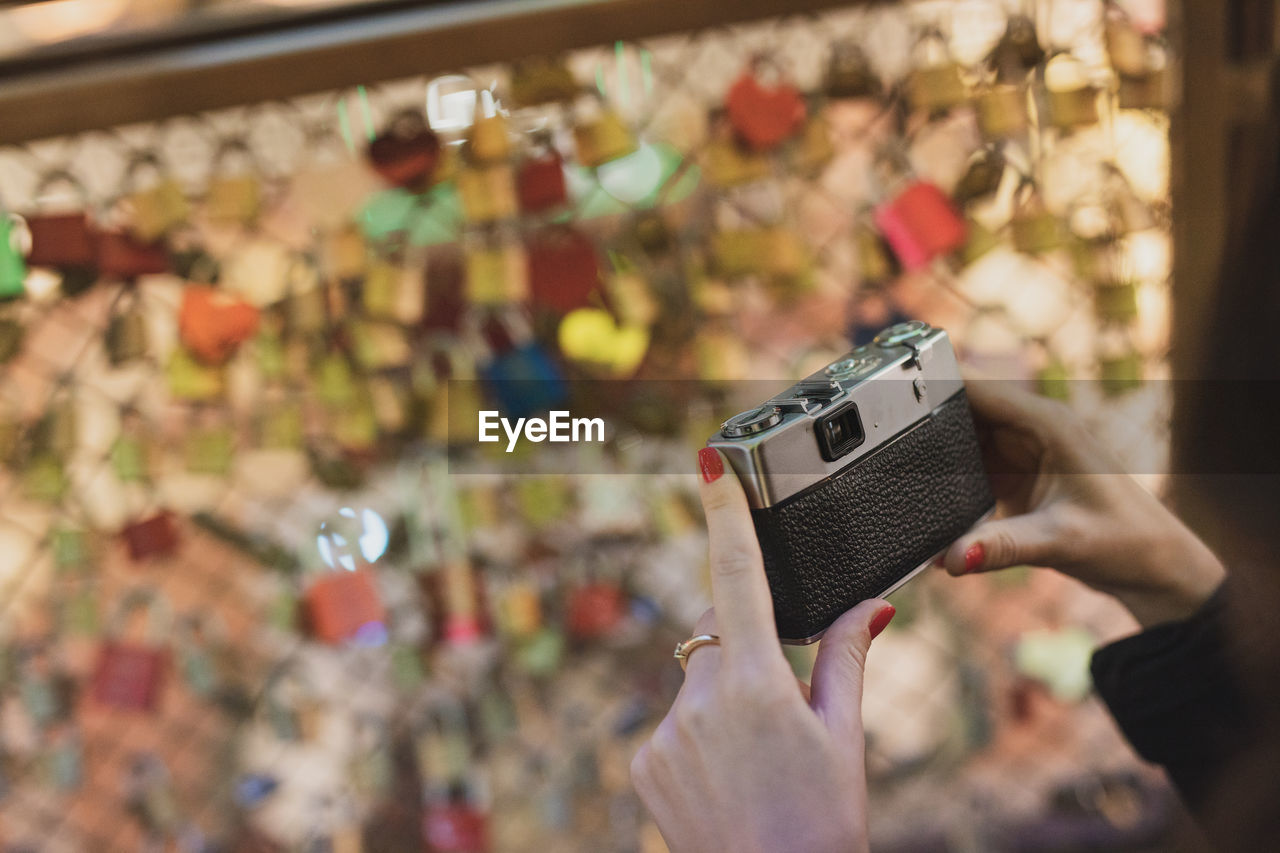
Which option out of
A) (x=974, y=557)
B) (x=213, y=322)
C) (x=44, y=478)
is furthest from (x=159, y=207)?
(x=974, y=557)

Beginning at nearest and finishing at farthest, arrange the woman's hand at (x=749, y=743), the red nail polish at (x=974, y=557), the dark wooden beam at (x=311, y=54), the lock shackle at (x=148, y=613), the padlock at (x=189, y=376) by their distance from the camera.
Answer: the woman's hand at (x=749, y=743), the red nail polish at (x=974, y=557), the dark wooden beam at (x=311, y=54), the padlock at (x=189, y=376), the lock shackle at (x=148, y=613)

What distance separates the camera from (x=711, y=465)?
15.3 inches

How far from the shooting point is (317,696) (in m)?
1.00

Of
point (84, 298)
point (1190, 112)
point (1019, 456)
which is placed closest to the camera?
point (1019, 456)

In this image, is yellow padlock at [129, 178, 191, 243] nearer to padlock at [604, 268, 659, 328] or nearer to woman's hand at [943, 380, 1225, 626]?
padlock at [604, 268, 659, 328]

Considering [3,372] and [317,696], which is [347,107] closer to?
[3,372]

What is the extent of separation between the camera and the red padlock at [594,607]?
0.95 meters

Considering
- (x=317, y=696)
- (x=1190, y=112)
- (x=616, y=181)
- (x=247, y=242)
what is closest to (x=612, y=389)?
(x=616, y=181)

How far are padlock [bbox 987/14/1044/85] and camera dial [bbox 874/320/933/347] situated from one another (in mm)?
510

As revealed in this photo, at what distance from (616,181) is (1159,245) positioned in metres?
0.64

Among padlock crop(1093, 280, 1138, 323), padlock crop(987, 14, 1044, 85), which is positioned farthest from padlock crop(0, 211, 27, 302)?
padlock crop(1093, 280, 1138, 323)

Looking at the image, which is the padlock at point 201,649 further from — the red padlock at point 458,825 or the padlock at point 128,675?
the red padlock at point 458,825

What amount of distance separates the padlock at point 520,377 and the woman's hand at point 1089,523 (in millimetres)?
432

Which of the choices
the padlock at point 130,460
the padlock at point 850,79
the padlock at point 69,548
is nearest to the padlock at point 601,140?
the padlock at point 850,79
